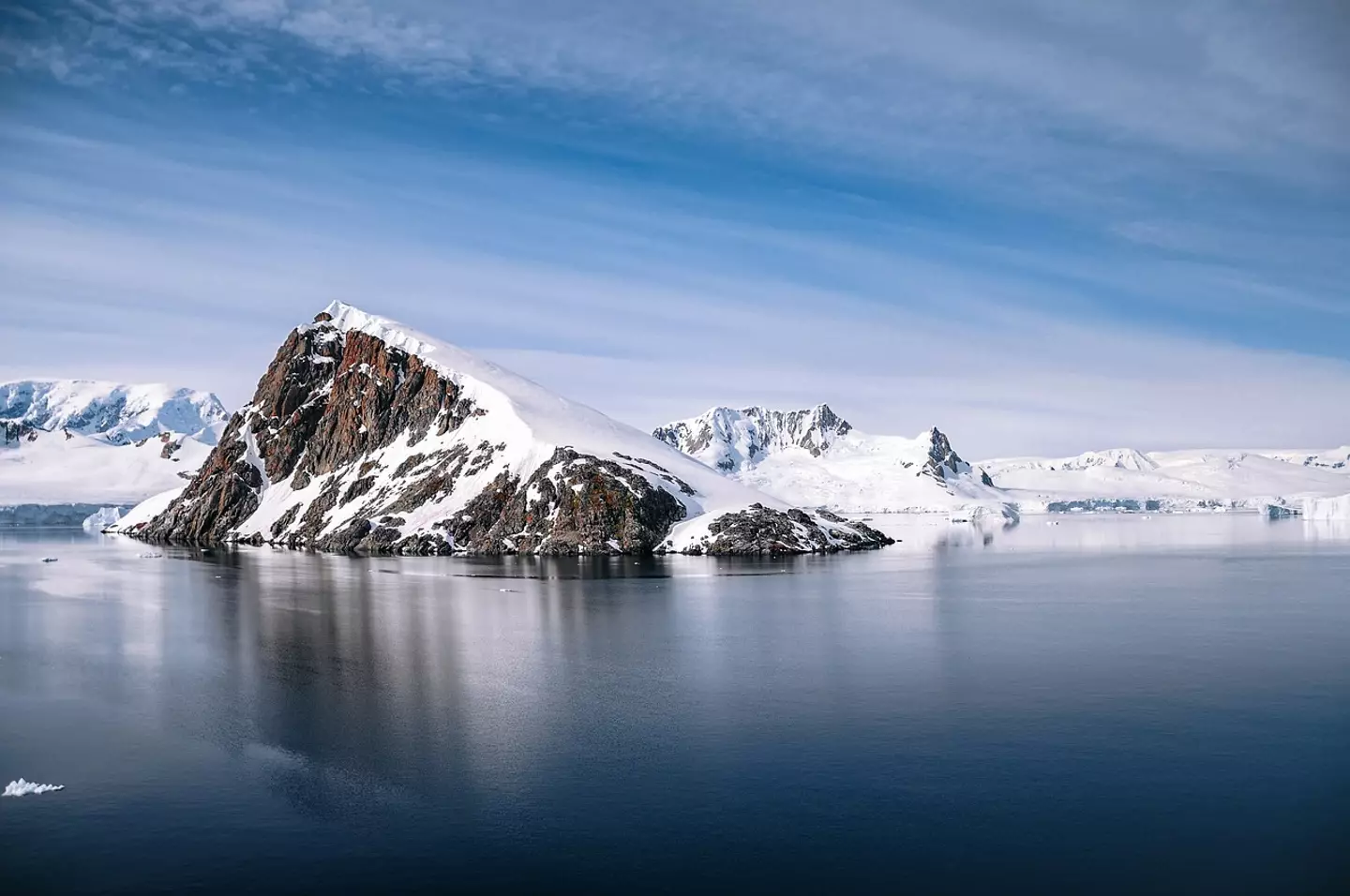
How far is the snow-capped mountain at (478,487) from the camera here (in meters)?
140

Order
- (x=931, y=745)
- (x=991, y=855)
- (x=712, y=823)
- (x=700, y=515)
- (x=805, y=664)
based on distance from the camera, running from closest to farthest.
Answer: (x=991, y=855), (x=712, y=823), (x=931, y=745), (x=805, y=664), (x=700, y=515)

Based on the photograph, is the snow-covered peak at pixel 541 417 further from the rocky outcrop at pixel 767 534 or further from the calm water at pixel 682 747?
the calm water at pixel 682 747

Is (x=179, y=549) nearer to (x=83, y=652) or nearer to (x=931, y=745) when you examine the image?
(x=83, y=652)

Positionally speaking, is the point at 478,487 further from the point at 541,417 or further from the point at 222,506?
the point at 222,506

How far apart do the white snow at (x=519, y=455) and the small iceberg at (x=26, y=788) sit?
107 metres

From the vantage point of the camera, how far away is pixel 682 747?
1387 inches

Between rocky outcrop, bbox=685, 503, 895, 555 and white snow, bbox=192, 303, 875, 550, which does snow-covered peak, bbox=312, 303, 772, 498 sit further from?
rocky outcrop, bbox=685, 503, 895, 555

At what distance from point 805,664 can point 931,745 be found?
51.3 feet

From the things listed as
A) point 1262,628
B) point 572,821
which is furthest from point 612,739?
point 1262,628

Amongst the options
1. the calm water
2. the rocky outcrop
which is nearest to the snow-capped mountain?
the rocky outcrop

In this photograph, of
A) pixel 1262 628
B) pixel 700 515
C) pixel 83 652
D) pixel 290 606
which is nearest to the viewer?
pixel 83 652

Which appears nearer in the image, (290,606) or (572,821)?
(572,821)

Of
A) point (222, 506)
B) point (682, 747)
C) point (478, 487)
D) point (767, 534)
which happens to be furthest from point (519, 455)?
point (682, 747)

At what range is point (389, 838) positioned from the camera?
87.8 ft
